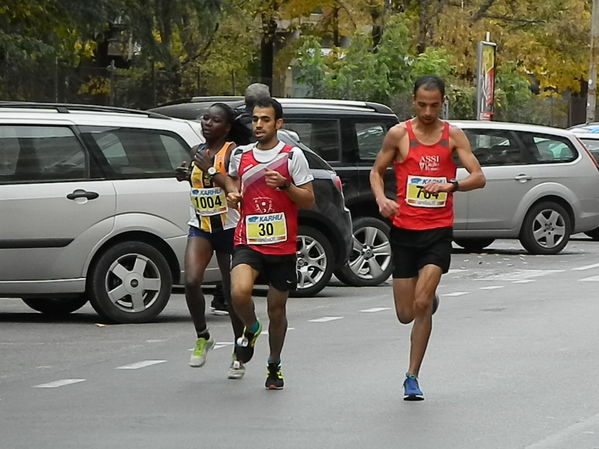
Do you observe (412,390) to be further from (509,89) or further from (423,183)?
(509,89)

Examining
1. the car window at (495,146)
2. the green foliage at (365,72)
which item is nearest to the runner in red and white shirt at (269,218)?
the car window at (495,146)

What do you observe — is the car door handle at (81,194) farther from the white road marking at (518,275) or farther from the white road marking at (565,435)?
the white road marking at (518,275)

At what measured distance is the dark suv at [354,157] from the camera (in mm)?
17469

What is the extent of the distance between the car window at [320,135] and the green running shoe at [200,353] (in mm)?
6682

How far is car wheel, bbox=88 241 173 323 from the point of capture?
537 inches

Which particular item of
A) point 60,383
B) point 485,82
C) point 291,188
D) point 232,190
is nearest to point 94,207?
point 60,383

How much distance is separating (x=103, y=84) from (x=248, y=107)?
854 inches

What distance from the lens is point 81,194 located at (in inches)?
536

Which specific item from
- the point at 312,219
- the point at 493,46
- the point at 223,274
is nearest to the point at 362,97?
the point at 493,46

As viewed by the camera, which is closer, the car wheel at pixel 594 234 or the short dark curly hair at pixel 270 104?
the short dark curly hair at pixel 270 104

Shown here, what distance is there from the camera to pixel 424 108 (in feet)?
31.3

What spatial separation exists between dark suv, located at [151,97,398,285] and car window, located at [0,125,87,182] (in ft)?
11.8

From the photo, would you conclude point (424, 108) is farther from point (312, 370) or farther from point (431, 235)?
point (312, 370)

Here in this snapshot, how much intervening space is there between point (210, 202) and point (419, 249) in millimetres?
1934
